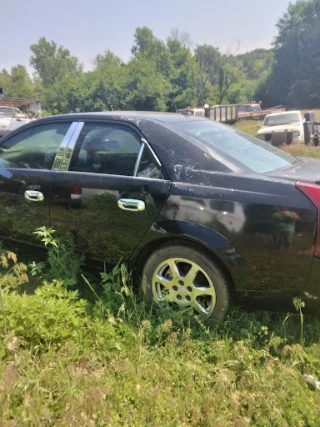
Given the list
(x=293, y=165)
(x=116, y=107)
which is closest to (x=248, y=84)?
(x=116, y=107)

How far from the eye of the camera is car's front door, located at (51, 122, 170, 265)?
2502 millimetres

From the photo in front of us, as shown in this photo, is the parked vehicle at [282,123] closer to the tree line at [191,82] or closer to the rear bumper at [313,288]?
the rear bumper at [313,288]

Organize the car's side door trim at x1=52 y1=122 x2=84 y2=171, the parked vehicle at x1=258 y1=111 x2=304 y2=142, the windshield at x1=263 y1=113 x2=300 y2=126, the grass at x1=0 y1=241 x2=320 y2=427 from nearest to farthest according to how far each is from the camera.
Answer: the grass at x1=0 y1=241 x2=320 y2=427
the car's side door trim at x1=52 y1=122 x2=84 y2=171
the parked vehicle at x1=258 y1=111 x2=304 y2=142
the windshield at x1=263 y1=113 x2=300 y2=126

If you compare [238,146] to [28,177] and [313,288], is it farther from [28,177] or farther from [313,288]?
[28,177]

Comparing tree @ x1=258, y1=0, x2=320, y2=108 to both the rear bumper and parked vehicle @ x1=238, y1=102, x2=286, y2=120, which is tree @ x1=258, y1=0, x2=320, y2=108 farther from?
the rear bumper

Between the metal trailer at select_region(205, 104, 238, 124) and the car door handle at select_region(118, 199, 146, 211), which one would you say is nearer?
the car door handle at select_region(118, 199, 146, 211)

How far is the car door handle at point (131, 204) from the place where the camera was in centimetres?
248

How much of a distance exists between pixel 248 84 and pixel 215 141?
61174mm

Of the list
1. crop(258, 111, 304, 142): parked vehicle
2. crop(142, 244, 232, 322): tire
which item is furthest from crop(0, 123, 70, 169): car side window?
crop(258, 111, 304, 142): parked vehicle

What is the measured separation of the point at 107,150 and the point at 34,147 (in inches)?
34.1

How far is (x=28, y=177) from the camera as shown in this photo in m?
3.12

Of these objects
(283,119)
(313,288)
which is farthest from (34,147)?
(283,119)

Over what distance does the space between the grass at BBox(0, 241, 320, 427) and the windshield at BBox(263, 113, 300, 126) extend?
12.8 m

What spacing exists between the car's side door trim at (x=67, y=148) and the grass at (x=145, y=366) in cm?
97
